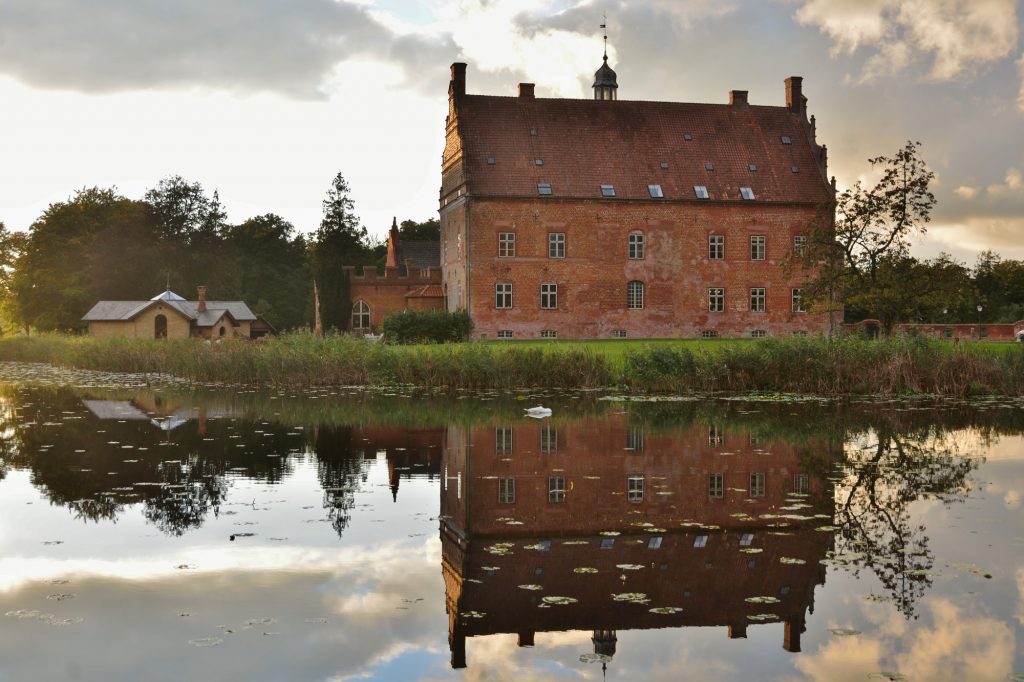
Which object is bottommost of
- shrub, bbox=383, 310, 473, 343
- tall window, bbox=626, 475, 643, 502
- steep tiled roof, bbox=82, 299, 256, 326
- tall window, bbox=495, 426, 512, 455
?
tall window, bbox=626, 475, 643, 502

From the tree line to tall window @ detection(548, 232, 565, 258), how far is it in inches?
817

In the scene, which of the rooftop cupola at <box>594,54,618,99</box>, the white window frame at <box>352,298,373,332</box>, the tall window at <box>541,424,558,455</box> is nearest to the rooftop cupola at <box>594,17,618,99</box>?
the rooftop cupola at <box>594,54,618,99</box>

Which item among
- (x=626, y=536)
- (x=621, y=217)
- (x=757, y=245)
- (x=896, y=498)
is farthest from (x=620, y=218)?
(x=626, y=536)

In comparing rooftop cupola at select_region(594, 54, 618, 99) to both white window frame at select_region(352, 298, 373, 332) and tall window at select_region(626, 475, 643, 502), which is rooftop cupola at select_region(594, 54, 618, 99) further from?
tall window at select_region(626, 475, 643, 502)

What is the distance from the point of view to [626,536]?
8.37 meters

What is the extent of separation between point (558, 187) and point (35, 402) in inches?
946

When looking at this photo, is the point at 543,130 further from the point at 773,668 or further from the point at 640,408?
the point at 773,668

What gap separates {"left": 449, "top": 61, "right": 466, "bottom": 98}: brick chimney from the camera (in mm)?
43562

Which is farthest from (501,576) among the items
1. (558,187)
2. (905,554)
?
(558,187)

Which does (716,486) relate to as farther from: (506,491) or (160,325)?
(160,325)

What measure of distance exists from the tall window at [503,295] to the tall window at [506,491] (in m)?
30.4

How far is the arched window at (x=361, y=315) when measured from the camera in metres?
48.0

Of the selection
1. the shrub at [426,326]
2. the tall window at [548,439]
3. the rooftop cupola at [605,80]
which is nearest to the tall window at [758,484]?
the tall window at [548,439]

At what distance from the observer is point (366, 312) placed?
48.2 m
